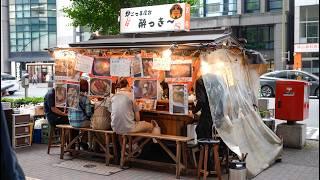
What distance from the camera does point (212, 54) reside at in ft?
28.4

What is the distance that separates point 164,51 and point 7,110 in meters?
4.52

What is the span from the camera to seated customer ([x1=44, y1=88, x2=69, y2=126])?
10.3 metres

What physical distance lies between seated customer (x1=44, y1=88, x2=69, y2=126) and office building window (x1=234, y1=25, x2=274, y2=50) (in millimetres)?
32769

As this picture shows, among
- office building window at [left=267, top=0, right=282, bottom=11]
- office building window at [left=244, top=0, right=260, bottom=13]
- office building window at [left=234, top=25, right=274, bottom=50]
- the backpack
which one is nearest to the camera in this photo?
the backpack

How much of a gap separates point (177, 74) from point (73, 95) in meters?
2.52

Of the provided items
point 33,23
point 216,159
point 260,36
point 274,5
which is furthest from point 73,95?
point 33,23

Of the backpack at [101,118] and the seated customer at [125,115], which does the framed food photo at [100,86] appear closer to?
the backpack at [101,118]

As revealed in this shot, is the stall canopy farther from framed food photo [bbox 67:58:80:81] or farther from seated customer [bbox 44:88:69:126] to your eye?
seated customer [bbox 44:88:69:126]

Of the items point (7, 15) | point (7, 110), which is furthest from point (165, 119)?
point (7, 15)

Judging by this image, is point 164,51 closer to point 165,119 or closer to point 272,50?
point 165,119

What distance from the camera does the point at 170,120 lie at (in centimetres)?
925

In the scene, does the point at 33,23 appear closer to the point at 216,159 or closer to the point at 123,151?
the point at 123,151

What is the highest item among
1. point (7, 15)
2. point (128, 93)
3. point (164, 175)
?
point (7, 15)

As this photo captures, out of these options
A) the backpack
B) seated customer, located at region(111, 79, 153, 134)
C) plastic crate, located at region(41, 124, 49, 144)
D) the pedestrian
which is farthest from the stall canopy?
the pedestrian
